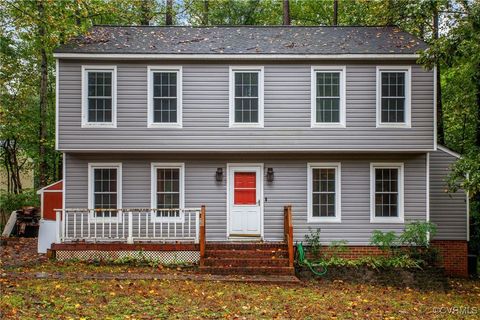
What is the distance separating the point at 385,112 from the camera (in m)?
13.2

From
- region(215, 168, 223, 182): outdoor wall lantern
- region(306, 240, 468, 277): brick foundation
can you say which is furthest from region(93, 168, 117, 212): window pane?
region(306, 240, 468, 277): brick foundation

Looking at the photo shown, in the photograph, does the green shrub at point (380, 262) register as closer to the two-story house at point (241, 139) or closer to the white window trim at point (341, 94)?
the two-story house at point (241, 139)

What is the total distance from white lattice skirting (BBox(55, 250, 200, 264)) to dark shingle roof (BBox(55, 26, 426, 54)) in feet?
19.3

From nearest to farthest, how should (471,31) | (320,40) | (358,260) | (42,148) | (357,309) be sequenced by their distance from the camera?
(357,309) < (471,31) < (358,260) < (320,40) < (42,148)

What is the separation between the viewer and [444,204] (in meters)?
14.6

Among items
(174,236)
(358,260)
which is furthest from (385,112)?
(174,236)

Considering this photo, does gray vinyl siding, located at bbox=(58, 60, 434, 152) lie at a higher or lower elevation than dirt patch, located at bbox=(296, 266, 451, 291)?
higher

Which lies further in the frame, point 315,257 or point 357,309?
point 315,257

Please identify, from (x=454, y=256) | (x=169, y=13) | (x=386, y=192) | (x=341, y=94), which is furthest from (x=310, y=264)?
(x=169, y=13)

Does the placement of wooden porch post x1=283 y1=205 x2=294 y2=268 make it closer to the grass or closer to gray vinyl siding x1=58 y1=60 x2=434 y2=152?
the grass

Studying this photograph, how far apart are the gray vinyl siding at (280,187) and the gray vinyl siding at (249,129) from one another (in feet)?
2.02

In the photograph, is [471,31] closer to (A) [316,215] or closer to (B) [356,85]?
(B) [356,85]

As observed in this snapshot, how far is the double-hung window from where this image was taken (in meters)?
13.4

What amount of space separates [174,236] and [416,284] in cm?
700
